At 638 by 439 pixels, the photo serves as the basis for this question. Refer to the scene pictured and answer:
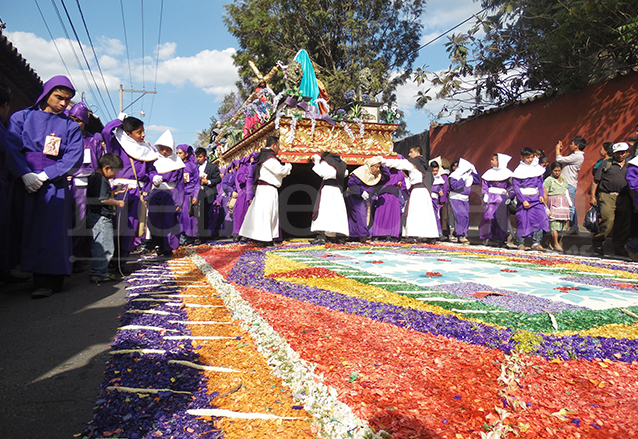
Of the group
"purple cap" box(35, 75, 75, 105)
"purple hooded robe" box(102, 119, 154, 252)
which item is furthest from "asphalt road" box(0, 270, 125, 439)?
"purple cap" box(35, 75, 75, 105)

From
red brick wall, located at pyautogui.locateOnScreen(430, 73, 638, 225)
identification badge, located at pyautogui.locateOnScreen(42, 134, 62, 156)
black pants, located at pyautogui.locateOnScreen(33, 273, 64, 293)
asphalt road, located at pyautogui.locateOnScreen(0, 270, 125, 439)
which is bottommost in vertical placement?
asphalt road, located at pyautogui.locateOnScreen(0, 270, 125, 439)

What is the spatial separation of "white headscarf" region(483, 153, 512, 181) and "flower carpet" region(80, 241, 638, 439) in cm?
494

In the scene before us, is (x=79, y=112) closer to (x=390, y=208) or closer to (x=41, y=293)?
(x=41, y=293)

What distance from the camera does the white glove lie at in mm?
3162

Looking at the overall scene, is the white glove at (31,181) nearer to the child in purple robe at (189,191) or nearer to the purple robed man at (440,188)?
the child in purple robe at (189,191)

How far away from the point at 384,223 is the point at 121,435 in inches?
282

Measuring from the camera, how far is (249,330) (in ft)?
7.31

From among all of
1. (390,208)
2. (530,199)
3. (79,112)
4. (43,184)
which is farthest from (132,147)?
(530,199)

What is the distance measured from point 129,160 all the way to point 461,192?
663 cm

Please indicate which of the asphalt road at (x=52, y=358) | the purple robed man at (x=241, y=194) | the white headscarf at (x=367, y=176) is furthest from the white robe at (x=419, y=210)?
the asphalt road at (x=52, y=358)

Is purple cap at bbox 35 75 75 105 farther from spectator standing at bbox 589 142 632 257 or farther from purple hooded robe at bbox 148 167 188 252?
spectator standing at bbox 589 142 632 257

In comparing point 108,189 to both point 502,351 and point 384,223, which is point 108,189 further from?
point 384,223

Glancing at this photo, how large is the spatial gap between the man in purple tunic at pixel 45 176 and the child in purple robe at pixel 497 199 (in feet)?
23.9

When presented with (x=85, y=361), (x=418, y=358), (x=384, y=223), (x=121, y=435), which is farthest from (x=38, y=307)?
(x=384, y=223)
